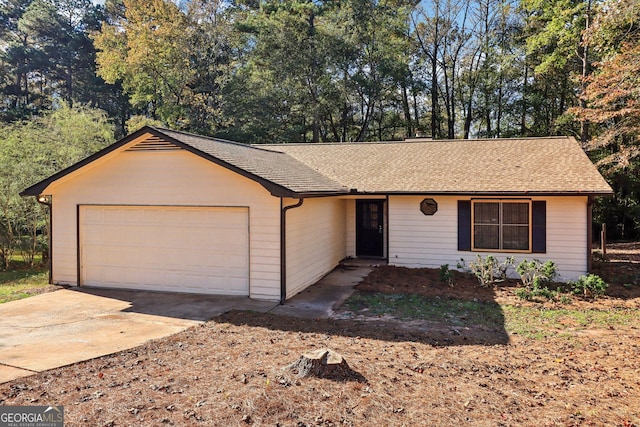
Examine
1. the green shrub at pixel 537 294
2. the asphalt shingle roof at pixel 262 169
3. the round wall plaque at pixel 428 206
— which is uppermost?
the asphalt shingle roof at pixel 262 169

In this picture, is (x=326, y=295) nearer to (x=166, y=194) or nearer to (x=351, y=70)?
(x=166, y=194)

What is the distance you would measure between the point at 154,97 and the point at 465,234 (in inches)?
910

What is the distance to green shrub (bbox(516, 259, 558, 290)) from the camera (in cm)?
975

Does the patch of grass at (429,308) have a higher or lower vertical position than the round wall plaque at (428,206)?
lower

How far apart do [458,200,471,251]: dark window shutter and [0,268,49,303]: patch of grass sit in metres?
10.2

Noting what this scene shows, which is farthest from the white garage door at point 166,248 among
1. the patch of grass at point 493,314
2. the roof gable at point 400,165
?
the patch of grass at point 493,314

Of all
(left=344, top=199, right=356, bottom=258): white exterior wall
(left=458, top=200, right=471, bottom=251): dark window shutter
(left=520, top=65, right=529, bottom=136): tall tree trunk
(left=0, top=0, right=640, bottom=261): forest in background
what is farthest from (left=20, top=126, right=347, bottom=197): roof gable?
(left=520, top=65, right=529, bottom=136): tall tree trunk

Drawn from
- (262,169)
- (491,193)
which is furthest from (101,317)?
(491,193)

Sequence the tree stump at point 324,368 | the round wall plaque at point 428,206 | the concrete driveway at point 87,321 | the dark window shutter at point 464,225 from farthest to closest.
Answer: the round wall plaque at point 428,206 → the dark window shutter at point 464,225 → the concrete driveway at point 87,321 → the tree stump at point 324,368

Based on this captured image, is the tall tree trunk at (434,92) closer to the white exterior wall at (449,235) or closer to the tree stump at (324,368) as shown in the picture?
the white exterior wall at (449,235)

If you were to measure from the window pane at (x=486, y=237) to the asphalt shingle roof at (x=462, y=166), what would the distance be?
1.08 meters

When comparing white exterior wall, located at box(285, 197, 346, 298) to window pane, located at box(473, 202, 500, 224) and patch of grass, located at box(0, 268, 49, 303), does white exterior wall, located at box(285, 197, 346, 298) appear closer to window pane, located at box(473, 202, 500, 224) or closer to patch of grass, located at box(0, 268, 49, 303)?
window pane, located at box(473, 202, 500, 224)

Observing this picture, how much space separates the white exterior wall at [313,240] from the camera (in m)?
9.14

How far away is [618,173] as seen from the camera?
19.9m
